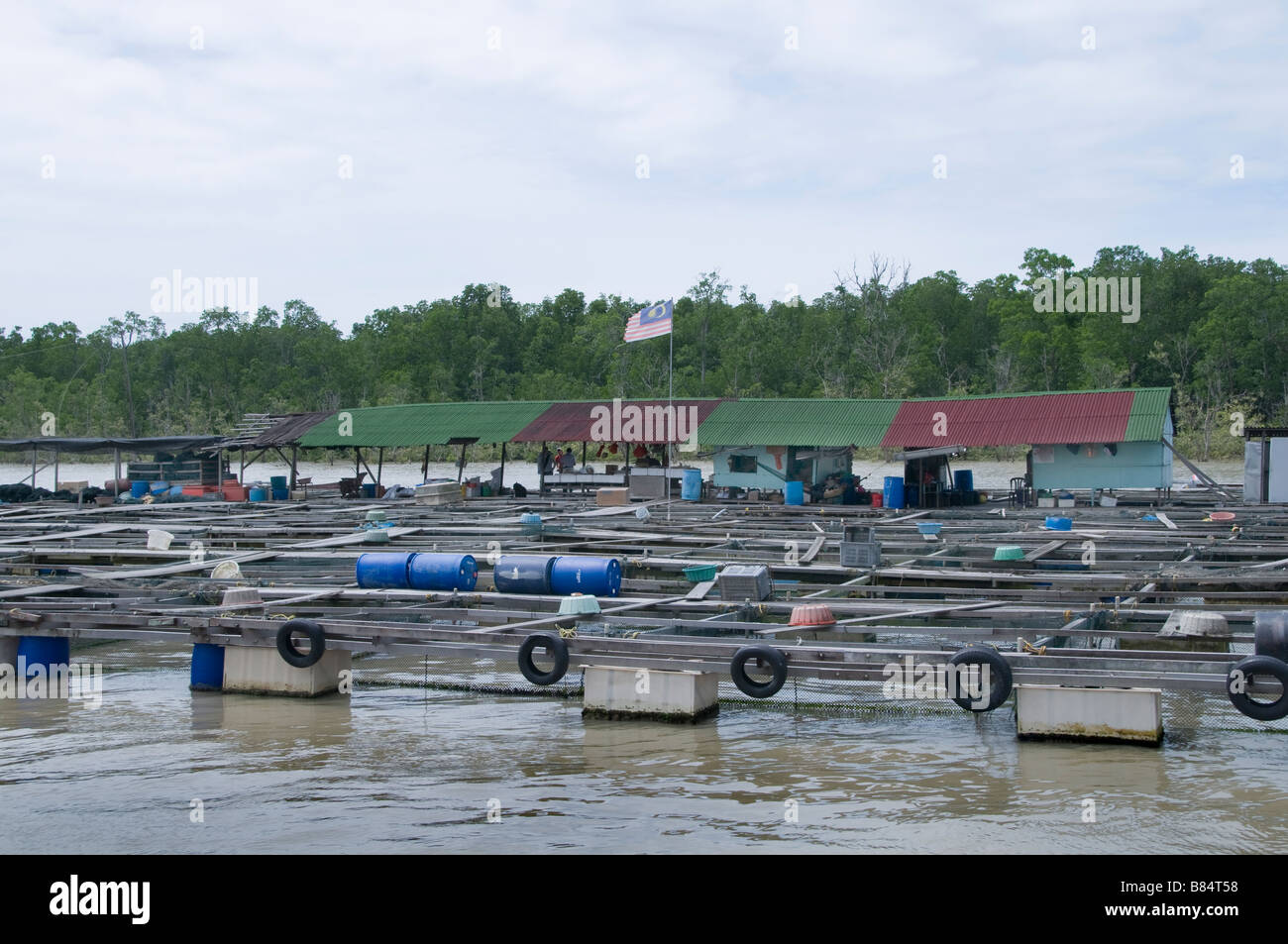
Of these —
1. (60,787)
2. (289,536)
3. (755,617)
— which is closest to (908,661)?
(755,617)


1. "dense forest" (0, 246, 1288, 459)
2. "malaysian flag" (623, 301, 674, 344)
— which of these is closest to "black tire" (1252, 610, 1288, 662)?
"malaysian flag" (623, 301, 674, 344)

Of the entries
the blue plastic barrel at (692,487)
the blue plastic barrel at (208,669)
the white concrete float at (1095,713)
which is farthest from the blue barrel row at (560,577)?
the blue plastic barrel at (692,487)

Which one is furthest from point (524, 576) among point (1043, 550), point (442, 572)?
point (1043, 550)

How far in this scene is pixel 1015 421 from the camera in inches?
1169

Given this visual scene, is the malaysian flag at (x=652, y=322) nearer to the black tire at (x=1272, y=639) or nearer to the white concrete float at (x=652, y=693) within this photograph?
the white concrete float at (x=652, y=693)

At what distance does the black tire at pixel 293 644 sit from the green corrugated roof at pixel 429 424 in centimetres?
2256

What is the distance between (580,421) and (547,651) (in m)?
23.5

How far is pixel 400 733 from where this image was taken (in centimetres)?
1114

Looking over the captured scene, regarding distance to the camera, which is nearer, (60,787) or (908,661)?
(60,787)

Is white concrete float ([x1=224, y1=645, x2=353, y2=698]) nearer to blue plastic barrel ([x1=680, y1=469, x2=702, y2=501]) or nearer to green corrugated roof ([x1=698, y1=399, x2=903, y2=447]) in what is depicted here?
blue plastic barrel ([x1=680, y1=469, x2=702, y2=501])

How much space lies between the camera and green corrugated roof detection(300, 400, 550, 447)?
35625 millimetres
